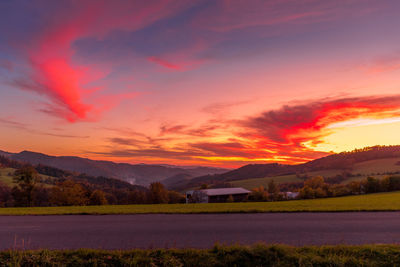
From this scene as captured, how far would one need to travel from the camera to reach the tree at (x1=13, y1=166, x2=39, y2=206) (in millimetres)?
37250

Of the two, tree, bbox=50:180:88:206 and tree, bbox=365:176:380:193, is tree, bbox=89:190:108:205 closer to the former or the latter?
tree, bbox=50:180:88:206

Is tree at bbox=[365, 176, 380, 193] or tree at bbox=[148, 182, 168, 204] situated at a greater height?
tree at bbox=[365, 176, 380, 193]

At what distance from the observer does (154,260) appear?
6977 millimetres

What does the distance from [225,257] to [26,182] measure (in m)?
41.4

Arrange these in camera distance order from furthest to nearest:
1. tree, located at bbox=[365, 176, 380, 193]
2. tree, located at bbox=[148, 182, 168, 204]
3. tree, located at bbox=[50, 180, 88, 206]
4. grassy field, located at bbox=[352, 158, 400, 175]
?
grassy field, located at bbox=[352, 158, 400, 175], tree, located at bbox=[148, 182, 168, 204], tree, located at bbox=[365, 176, 380, 193], tree, located at bbox=[50, 180, 88, 206]

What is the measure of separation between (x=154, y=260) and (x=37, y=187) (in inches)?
1599

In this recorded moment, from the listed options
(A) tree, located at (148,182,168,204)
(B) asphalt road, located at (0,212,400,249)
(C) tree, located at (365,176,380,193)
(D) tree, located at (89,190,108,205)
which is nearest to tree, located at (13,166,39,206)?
(D) tree, located at (89,190,108,205)

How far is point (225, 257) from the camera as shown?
709cm

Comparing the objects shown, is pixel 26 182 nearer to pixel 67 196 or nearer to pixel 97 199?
pixel 67 196

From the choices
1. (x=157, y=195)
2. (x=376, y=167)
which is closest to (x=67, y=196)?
(x=157, y=195)

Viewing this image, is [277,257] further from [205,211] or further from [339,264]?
[205,211]

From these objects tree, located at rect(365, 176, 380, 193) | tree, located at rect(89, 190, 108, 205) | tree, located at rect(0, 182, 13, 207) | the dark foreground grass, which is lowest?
tree, located at rect(0, 182, 13, 207)

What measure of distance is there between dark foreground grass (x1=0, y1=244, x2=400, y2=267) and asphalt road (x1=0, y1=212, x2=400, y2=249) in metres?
1.46

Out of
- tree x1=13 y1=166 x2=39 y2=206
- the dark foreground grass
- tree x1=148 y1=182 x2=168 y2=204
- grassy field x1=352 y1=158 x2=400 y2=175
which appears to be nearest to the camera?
the dark foreground grass
